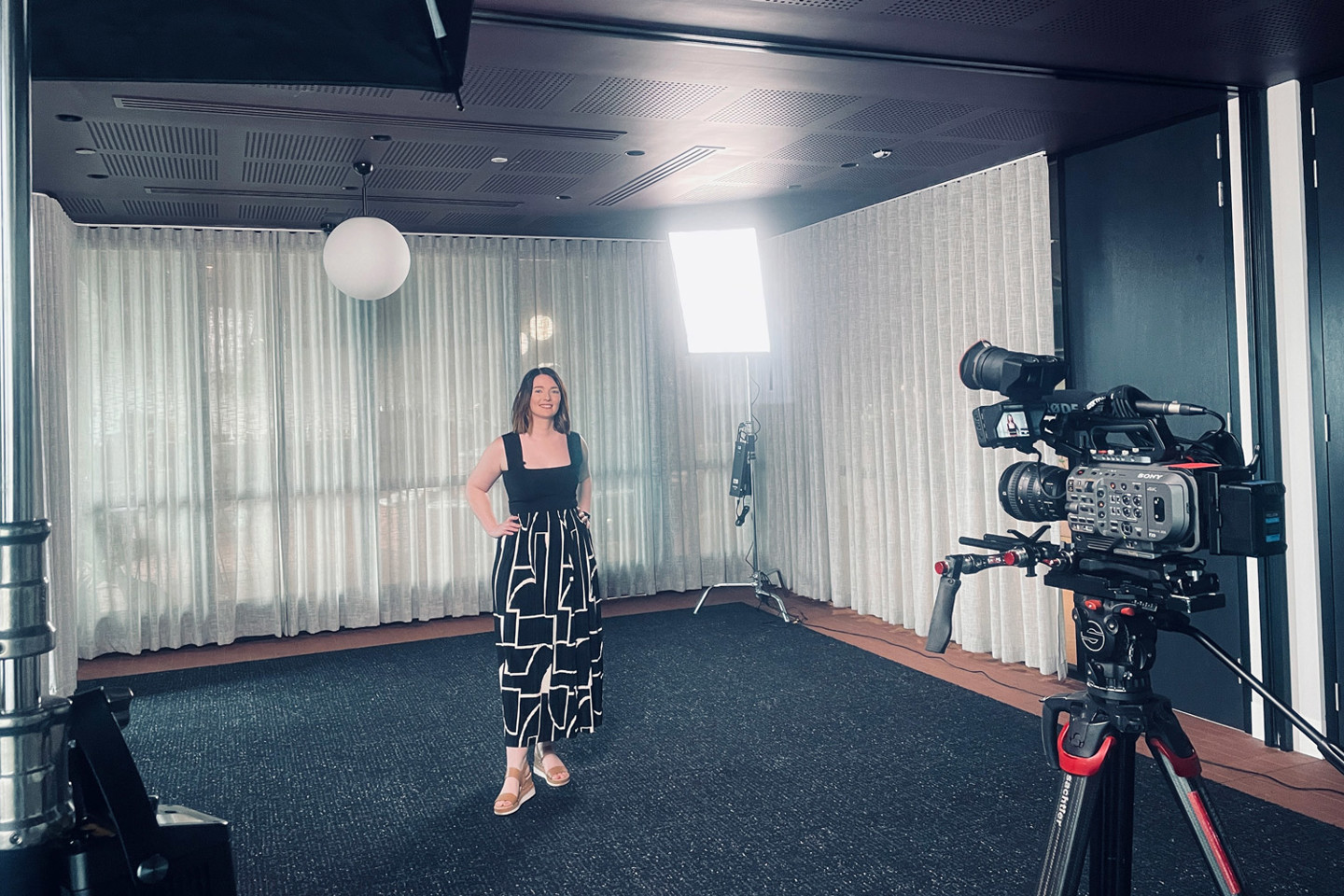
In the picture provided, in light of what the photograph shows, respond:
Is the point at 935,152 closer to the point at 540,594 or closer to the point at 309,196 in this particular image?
the point at 540,594

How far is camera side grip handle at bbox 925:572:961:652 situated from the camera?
5.42 feet

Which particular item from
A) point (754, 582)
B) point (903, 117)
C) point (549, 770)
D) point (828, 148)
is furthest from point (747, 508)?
point (549, 770)

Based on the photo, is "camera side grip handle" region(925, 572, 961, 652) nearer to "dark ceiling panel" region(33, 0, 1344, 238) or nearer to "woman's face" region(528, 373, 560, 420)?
"dark ceiling panel" region(33, 0, 1344, 238)

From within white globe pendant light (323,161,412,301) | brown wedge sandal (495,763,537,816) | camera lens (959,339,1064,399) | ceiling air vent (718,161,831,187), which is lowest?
brown wedge sandal (495,763,537,816)

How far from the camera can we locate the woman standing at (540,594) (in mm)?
3137

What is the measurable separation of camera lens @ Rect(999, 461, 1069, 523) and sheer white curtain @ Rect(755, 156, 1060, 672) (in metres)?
2.55

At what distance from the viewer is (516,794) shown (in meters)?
3.11

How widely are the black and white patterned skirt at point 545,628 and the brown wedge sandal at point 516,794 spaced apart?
10cm

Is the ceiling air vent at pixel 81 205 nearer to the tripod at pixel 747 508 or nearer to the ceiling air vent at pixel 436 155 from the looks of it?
the ceiling air vent at pixel 436 155

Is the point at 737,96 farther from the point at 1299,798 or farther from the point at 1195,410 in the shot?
the point at 1299,798

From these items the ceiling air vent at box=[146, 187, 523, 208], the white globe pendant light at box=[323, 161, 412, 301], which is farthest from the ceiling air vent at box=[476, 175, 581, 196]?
the white globe pendant light at box=[323, 161, 412, 301]

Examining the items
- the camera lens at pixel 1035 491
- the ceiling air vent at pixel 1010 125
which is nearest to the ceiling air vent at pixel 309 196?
the ceiling air vent at pixel 1010 125

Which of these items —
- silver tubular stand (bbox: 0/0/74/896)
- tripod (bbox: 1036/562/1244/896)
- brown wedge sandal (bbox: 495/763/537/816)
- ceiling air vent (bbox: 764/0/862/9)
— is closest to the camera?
silver tubular stand (bbox: 0/0/74/896)

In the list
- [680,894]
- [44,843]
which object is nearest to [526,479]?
[680,894]
